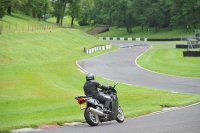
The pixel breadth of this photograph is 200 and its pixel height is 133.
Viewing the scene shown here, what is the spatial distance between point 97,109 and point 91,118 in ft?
1.48

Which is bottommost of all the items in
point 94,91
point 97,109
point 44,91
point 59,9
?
point 44,91

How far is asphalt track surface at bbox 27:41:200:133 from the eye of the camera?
44.1 ft

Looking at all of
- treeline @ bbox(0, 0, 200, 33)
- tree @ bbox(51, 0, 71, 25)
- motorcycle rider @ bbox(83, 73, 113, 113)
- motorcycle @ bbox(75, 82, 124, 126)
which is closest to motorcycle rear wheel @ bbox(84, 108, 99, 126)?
motorcycle @ bbox(75, 82, 124, 126)

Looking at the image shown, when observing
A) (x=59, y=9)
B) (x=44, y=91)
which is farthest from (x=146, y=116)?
(x=59, y=9)

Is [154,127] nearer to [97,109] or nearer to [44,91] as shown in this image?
[97,109]

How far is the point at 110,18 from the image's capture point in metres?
141

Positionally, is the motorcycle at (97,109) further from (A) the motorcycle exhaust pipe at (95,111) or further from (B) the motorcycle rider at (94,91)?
(B) the motorcycle rider at (94,91)

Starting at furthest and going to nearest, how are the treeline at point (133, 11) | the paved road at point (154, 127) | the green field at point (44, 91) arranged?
1. the treeline at point (133, 11)
2. the green field at point (44, 91)
3. the paved road at point (154, 127)

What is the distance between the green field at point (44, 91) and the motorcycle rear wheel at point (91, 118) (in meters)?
1.11

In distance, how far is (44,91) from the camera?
28.8 metres

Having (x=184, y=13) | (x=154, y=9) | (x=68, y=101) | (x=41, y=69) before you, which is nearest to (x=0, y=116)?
(x=68, y=101)

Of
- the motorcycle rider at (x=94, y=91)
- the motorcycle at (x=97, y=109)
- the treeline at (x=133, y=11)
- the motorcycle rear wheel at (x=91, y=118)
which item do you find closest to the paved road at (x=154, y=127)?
the motorcycle rear wheel at (x=91, y=118)

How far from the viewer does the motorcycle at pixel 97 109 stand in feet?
47.6

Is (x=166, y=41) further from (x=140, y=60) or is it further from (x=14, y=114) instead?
(x=14, y=114)
